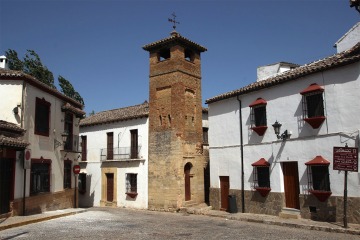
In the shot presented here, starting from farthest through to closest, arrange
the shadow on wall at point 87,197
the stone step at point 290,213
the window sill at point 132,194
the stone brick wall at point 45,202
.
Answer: the shadow on wall at point 87,197 → the window sill at point 132,194 → the stone brick wall at point 45,202 → the stone step at point 290,213

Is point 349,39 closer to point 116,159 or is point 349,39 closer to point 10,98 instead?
point 10,98

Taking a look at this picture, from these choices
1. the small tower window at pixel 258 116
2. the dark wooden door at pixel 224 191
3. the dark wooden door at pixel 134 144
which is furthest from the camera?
the dark wooden door at pixel 134 144

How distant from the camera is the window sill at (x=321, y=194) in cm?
1269

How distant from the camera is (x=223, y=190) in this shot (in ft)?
58.5

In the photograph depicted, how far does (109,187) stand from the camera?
24281mm

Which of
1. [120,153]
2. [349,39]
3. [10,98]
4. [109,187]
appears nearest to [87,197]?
[109,187]

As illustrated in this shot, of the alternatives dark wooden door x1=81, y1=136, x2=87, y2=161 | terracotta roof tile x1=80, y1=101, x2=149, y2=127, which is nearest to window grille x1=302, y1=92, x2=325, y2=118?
terracotta roof tile x1=80, y1=101, x2=149, y2=127

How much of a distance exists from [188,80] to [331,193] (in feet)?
37.3

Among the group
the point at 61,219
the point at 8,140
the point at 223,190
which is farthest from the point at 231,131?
the point at 8,140

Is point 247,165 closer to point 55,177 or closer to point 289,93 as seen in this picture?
point 289,93

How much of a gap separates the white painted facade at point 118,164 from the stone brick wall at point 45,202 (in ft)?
12.4

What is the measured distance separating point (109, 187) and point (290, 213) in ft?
46.0

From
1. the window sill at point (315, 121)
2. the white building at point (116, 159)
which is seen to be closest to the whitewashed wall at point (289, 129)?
the window sill at point (315, 121)

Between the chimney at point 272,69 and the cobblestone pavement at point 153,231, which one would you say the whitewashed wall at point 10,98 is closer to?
the cobblestone pavement at point 153,231
